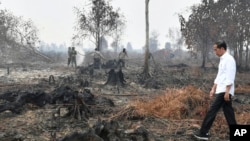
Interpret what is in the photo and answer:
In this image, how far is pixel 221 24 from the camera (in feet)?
90.4

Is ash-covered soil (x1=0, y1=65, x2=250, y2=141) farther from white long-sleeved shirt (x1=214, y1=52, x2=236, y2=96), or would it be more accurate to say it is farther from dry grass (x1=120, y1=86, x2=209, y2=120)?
white long-sleeved shirt (x1=214, y1=52, x2=236, y2=96)

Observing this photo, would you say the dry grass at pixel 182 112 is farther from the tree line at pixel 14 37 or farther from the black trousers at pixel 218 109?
the tree line at pixel 14 37

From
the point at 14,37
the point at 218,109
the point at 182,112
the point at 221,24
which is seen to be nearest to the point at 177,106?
the point at 182,112

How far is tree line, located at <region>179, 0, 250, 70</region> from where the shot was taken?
86.2 feet

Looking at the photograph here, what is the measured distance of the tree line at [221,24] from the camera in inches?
1034

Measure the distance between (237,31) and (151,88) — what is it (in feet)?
45.4

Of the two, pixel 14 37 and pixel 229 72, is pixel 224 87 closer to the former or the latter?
pixel 229 72

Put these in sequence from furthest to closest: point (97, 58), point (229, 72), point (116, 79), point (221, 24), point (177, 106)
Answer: point (221, 24), point (97, 58), point (116, 79), point (177, 106), point (229, 72)

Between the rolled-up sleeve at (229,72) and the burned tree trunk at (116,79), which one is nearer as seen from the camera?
the rolled-up sleeve at (229,72)

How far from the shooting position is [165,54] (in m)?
53.8

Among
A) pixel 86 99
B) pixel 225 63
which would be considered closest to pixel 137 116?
pixel 86 99

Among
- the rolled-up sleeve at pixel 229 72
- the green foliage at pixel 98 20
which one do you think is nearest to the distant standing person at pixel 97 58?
the green foliage at pixel 98 20

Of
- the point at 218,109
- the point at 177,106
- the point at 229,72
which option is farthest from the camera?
the point at 177,106

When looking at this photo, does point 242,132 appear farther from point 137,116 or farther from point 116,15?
point 116,15
